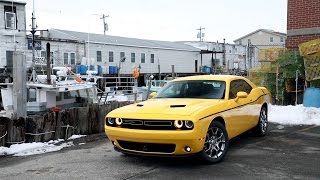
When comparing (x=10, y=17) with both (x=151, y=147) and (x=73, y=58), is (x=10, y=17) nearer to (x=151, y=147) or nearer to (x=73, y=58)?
(x=73, y=58)

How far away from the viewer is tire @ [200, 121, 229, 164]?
6.57 metres

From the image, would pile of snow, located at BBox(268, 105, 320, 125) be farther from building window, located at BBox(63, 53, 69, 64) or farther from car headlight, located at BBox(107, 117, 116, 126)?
building window, located at BBox(63, 53, 69, 64)

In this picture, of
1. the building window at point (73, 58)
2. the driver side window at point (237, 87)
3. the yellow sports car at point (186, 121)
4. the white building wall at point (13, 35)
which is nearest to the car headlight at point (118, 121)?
the yellow sports car at point (186, 121)

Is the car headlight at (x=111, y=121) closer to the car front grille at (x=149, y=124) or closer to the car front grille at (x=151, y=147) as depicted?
the car front grille at (x=149, y=124)

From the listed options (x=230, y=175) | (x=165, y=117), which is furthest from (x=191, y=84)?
(x=230, y=175)

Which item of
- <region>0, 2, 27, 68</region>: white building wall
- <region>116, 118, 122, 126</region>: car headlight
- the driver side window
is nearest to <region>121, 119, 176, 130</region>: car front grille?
<region>116, 118, 122, 126</region>: car headlight

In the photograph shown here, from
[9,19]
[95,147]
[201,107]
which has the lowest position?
[95,147]

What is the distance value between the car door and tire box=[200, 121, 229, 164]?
0.56 meters

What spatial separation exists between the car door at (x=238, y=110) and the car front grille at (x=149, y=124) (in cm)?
159

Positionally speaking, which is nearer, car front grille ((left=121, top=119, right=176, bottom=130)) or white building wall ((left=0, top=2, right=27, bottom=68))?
car front grille ((left=121, top=119, right=176, bottom=130))

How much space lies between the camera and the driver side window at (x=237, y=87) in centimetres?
788

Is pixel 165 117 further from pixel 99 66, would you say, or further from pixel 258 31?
pixel 258 31

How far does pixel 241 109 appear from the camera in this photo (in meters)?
7.88

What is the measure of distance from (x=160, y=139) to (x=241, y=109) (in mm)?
2333
